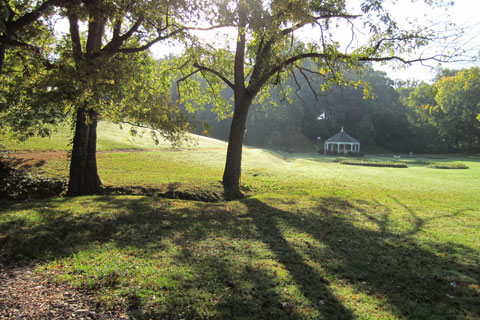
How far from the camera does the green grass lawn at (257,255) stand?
13.4ft

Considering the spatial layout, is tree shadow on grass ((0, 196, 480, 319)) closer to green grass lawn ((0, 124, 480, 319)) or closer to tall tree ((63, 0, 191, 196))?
green grass lawn ((0, 124, 480, 319))

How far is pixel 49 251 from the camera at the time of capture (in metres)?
5.42

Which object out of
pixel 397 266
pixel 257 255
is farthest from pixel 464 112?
pixel 257 255

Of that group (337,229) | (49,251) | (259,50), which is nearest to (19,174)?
(49,251)

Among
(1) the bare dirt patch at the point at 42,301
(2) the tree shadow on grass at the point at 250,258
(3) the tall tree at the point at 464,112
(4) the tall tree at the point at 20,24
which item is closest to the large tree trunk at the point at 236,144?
(2) the tree shadow on grass at the point at 250,258

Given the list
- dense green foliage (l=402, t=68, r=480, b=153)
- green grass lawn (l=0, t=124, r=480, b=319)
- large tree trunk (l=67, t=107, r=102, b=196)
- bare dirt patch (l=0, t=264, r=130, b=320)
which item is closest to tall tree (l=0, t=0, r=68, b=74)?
large tree trunk (l=67, t=107, r=102, b=196)

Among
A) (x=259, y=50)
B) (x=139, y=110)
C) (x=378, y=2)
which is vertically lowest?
(x=139, y=110)

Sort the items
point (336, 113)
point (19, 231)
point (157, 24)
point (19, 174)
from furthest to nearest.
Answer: point (336, 113) → point (19, 174) → point (157, 24) → point (19, 231)

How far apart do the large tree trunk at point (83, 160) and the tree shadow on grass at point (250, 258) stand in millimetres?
2210

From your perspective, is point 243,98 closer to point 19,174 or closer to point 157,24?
point 157,24

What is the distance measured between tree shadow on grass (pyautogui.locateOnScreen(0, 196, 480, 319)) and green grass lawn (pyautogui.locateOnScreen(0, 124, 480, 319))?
0.02 m

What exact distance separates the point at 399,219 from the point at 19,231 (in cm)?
925

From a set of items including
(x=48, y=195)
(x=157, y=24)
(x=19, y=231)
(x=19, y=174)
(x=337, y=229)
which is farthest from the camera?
(x=19, y=174)

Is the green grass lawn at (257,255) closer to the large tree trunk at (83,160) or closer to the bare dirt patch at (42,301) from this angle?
the bare dirt patch at (42,301)
